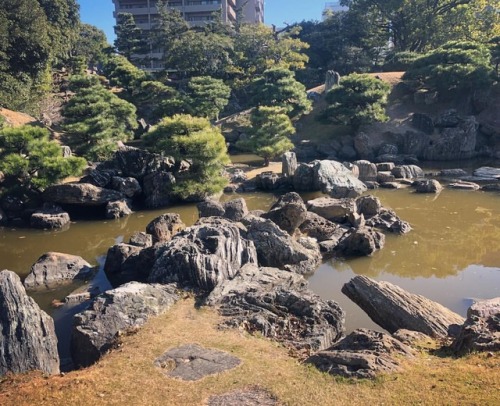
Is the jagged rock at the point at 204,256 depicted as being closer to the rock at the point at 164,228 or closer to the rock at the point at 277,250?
the rock at the point at 277,250

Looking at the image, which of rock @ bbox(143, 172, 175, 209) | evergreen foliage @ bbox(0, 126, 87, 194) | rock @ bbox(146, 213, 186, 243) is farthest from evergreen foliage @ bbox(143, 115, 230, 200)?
rock @ bbox(146, 213, 186, 243)

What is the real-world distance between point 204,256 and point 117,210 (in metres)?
10.1

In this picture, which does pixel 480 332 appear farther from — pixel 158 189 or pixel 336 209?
pixel 158 189

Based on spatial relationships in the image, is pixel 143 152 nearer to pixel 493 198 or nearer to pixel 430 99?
pixel 493 198

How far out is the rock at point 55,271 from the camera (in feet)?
41.9

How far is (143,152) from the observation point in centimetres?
2269

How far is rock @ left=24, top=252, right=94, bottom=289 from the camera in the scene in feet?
41.9

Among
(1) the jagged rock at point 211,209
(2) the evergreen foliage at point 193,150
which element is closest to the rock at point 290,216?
(1) the jagged rock at point 211,209

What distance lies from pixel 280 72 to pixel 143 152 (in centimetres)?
1898

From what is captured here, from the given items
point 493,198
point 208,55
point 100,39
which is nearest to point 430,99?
point 493,198

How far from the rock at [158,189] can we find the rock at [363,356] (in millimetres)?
15273

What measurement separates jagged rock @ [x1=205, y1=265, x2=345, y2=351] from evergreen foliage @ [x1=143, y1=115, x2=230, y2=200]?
443 inches

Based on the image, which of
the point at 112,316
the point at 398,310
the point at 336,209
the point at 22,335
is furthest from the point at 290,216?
the point at 22,335

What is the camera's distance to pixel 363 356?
6.81m
